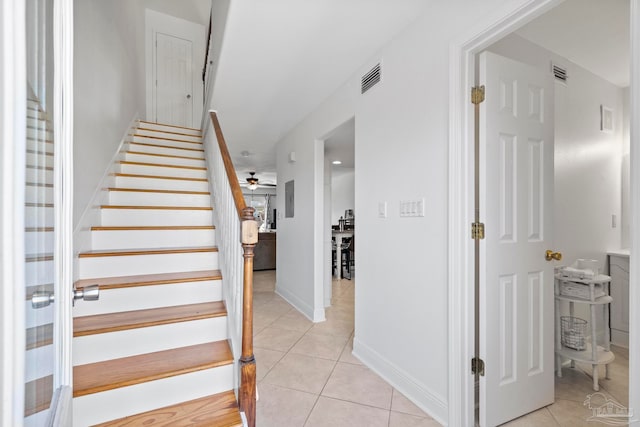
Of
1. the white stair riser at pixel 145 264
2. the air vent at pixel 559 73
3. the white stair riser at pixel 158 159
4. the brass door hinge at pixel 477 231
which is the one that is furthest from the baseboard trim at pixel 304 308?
the air vent at pixel 559 73

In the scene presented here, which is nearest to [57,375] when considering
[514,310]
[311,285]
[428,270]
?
[428,270]

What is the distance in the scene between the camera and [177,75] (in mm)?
5309

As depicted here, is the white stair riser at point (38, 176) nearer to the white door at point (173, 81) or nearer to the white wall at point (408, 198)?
the white wall at point (408, 198)

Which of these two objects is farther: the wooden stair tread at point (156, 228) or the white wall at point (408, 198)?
the wooden stair tread at point (156, 228)

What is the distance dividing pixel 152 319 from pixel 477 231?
195 cm

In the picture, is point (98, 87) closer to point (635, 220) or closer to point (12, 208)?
point (12, 208)

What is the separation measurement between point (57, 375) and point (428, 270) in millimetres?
1689

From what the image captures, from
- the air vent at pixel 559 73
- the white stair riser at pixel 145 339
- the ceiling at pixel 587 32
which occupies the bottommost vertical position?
the white stair riser at pixel 145 339

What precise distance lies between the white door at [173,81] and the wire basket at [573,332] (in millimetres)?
6028

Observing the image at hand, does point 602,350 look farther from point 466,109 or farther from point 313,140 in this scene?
point 313,140

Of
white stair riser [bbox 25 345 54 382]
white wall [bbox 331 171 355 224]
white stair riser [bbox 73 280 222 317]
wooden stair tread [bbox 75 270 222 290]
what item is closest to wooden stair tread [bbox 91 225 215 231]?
wooden stair tread [bbox 75 270 222 290]

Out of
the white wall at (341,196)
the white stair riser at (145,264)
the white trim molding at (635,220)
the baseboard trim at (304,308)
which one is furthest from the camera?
the white wall at (341,196)

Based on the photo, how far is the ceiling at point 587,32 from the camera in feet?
6.12

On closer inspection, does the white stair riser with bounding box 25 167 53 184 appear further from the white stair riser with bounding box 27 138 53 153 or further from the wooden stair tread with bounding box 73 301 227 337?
the wooden stair tread with bounding box 73 301 227 337
